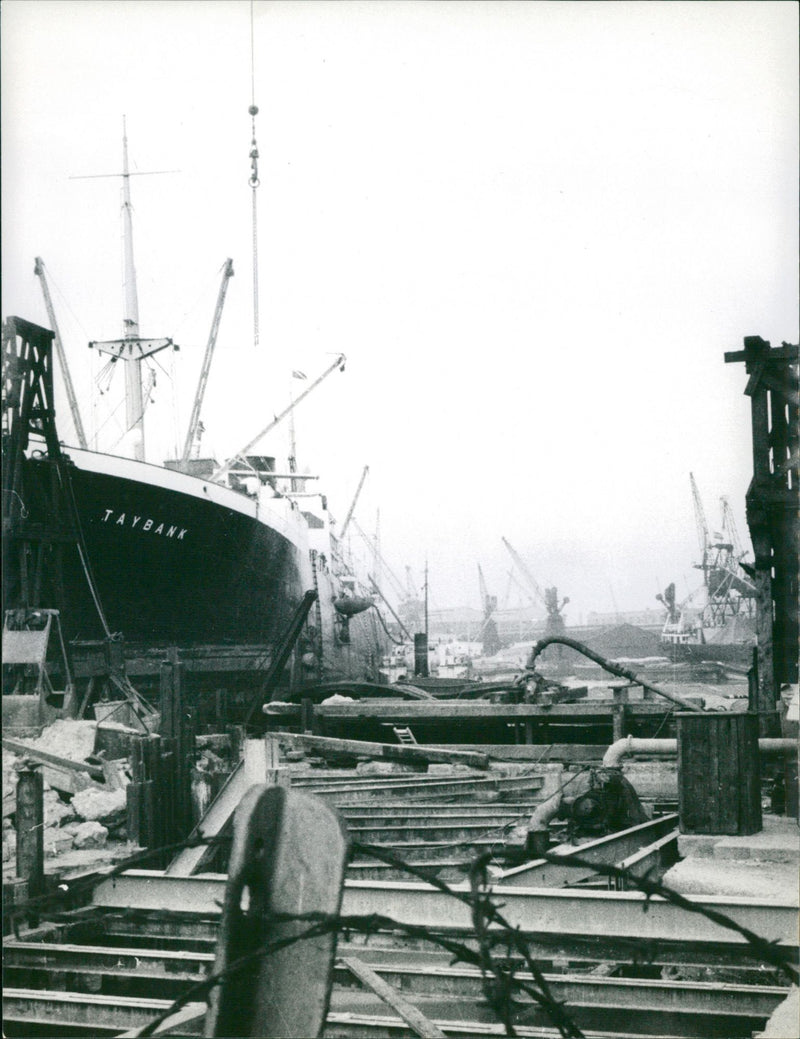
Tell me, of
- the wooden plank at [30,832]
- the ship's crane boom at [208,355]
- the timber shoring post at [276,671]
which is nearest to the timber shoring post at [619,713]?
the timber shoring post at [276,671]

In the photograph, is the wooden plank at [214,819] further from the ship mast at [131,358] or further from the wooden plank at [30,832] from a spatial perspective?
the ship mast at [131,358]

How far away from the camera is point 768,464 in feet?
28.5

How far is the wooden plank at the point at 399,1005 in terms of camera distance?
4.30 meters

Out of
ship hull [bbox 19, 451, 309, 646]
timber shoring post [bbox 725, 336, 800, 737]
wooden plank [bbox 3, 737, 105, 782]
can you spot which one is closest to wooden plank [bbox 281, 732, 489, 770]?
wooden plank [bbox 3, 737, 105, 782]

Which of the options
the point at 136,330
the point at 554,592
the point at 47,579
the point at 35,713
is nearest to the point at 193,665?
the point at 47,579

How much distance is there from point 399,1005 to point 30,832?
12.2 feet

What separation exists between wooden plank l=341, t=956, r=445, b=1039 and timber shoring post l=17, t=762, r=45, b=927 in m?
2.98

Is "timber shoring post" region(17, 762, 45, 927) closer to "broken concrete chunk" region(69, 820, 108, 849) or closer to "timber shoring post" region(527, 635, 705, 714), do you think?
"broken concrete chunk" region(69, 820, 108, 849)

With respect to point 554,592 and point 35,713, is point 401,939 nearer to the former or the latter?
point 35,713

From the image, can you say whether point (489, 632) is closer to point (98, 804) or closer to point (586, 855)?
point (98, 804)

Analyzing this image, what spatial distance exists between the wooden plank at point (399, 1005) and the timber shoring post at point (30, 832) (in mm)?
2977

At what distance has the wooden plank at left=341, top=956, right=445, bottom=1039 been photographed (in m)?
4.30

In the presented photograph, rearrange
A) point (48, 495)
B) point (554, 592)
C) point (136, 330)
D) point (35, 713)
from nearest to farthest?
point (35, 713)
point (48, 495)
point (136, 330)
point (554, 592)

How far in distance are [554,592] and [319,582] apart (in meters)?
18.3
